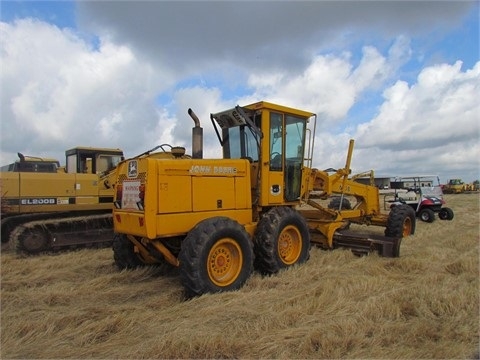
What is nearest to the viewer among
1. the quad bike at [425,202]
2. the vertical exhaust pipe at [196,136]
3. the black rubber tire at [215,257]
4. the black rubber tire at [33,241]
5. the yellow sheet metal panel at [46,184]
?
the black rubber tire at [215,257]

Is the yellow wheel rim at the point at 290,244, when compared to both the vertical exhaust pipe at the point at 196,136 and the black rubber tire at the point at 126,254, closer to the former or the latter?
the vertical exhaust pipe at the point at 196,136

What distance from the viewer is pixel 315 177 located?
9359mm

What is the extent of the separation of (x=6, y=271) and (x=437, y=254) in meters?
7.99

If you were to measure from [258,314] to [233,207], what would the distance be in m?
2.39

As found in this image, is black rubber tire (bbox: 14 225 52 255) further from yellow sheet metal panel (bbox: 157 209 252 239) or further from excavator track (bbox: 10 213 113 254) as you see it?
yellow sheet metal panel (bbox: 157 209 252 239)

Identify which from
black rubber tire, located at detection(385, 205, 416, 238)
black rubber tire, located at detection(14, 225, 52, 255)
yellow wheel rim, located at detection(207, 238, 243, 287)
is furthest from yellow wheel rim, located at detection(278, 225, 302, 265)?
black rubber tire, located at detection(14, 225, 52, 255)

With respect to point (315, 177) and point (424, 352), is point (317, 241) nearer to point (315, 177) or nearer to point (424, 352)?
point (315, 177)

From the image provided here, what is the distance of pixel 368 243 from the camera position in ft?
28.2

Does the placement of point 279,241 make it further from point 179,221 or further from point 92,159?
point 92,159

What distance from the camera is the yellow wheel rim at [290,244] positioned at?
7.51 meters

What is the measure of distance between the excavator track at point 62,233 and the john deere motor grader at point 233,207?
10.8 feet

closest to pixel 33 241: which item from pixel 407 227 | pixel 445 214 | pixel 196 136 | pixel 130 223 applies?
pixel 130 223

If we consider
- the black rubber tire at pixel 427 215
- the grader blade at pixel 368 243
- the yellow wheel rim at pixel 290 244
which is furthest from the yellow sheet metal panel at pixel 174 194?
the black rubber tire at pixel 427 215

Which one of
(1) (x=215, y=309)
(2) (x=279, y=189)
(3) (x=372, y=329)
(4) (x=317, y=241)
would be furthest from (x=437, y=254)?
(1) (x=215, y=309)
